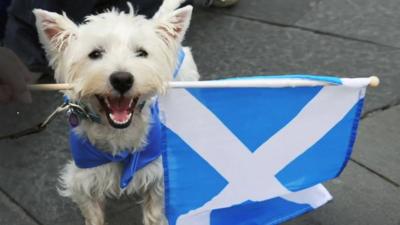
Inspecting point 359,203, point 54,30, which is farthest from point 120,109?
point 359,203

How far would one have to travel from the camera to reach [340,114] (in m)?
3.19

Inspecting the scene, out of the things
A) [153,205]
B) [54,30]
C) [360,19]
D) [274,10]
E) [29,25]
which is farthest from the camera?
[274,10]

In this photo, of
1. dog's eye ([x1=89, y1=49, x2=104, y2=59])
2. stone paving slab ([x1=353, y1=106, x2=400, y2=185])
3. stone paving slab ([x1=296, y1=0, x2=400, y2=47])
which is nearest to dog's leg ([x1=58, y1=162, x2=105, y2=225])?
dog's eye ([x1=89, y1=49, x2=104, y2=59])

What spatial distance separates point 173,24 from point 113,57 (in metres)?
0.43

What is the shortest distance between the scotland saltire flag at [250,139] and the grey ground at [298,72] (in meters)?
0.52

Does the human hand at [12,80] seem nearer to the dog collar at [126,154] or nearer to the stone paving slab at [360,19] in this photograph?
the dog collar at [126,154]

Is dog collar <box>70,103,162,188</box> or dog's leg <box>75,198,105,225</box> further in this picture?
dog's leg <box>75,198,105,225</box>

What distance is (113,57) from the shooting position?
2953 mm

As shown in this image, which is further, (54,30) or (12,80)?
(54,30)

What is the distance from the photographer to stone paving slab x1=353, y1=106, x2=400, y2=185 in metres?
4.10

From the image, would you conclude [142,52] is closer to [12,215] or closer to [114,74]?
[114,74]

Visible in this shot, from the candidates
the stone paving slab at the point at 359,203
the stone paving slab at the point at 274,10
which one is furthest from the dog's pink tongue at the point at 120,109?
the stone paving slab at the point at 274,10

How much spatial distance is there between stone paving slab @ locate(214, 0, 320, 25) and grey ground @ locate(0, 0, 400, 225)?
0.01 meters

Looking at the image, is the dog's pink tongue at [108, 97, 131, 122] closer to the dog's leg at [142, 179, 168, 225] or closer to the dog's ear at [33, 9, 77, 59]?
the dog's ear at [33, 9, 77, 59]
